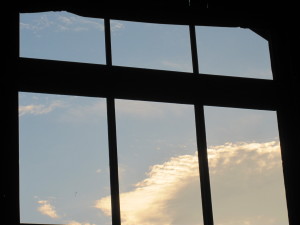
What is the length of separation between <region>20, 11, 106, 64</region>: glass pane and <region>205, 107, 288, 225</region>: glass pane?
0.92 metres

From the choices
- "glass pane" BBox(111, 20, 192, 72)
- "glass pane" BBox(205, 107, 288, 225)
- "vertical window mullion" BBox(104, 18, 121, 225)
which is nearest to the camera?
"vertical window mullion" BBox(104, 18, 121, 225)

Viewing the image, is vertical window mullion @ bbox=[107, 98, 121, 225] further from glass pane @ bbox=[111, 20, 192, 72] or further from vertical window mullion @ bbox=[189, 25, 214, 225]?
vertical window mullion @ bbox=[189, 25, 214, 225]

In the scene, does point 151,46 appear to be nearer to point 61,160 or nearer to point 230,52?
point 230,52

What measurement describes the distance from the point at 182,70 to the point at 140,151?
762 mm

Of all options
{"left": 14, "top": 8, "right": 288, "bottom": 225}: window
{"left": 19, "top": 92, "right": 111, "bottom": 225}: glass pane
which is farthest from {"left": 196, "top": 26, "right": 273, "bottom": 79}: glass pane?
{"left": 19, "top": 92, "right": 111, "bottom": 225}: glass pane

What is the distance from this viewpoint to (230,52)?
4.14m

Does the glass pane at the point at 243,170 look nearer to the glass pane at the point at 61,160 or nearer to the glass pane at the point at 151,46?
the glass pane at the point at 151,46

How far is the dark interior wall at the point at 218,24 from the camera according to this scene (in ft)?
11.2

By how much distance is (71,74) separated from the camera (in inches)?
147

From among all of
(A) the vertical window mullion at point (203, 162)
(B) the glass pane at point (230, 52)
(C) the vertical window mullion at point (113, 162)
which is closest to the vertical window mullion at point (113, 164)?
(C) the vertical window mullion at point (113, 162)

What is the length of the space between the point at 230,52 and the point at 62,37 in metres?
1.22

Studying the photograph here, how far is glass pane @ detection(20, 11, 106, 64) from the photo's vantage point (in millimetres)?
3728

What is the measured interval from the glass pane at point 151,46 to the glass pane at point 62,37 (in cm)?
12

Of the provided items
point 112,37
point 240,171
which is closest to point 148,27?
point 112,37
